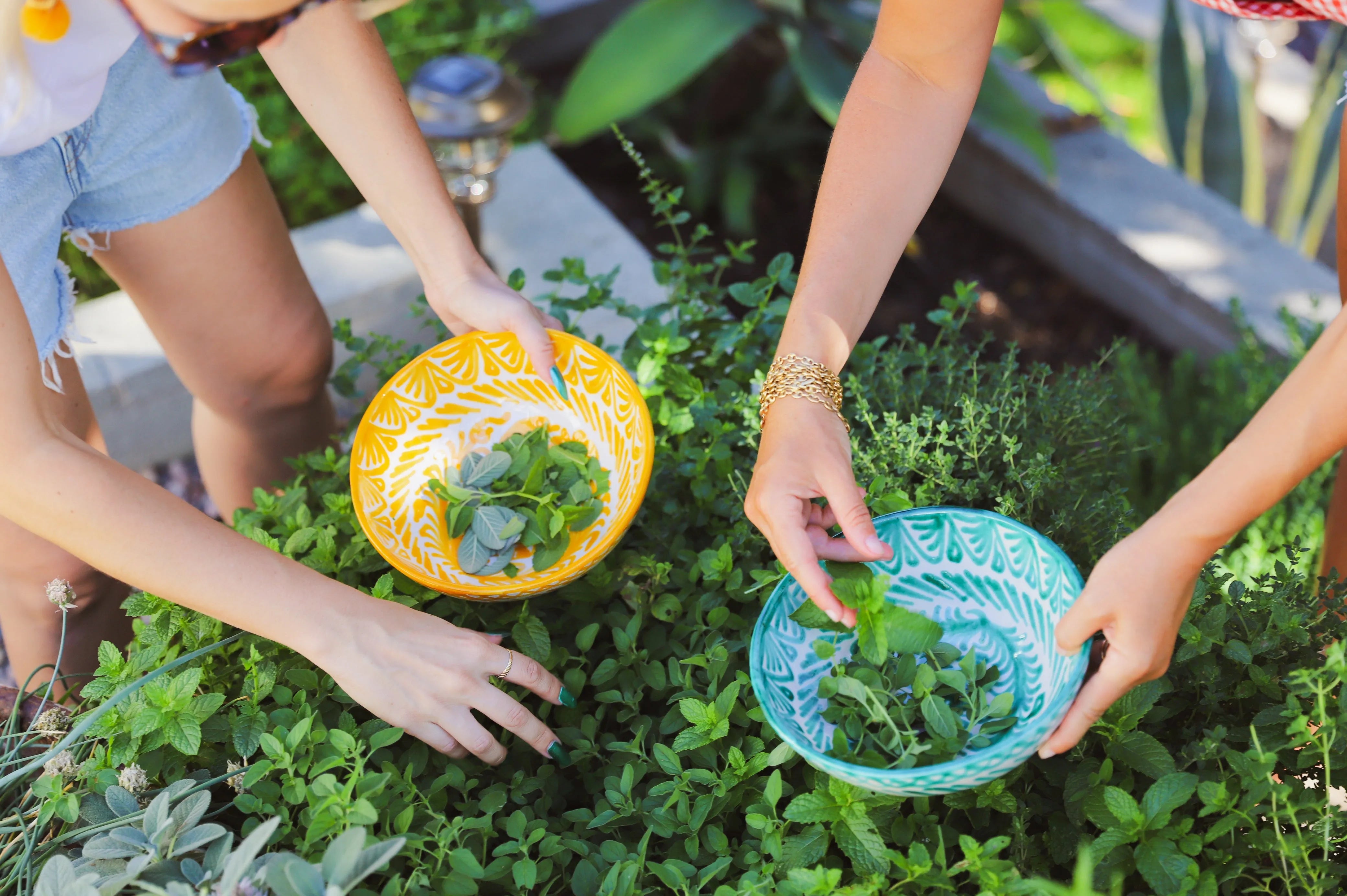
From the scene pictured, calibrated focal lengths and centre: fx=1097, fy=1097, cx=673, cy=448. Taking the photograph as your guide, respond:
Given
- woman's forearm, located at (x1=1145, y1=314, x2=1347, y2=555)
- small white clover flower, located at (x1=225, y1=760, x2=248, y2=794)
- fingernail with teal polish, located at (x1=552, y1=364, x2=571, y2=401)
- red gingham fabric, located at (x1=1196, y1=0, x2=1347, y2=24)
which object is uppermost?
red gingham fabric, located at (x1=1196, y1=0, x2=1347, y2=24)

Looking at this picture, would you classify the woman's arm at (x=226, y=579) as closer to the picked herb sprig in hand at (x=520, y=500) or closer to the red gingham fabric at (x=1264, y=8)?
the picked herb sprig in hand at (x=520, y=500)

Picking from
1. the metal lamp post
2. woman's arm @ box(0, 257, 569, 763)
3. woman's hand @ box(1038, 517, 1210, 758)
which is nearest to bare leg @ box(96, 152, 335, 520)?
woman's arm @ box(0, 257, 569, 763)

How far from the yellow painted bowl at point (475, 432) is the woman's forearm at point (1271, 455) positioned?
0.67 metres

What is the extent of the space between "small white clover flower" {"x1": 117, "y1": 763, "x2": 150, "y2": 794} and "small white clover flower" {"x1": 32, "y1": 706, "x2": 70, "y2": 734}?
0.18 metres

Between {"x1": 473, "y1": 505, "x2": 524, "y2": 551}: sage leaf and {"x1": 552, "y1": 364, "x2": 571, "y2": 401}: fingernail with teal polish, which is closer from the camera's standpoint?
{"x1": 473, "y1": 505, "x2": 524, "y2": 551}: sage leaf

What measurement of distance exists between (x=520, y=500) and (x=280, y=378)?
0.71m

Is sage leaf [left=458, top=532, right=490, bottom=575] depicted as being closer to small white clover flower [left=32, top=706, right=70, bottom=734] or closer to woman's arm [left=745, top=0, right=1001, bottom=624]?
woman's arm [left=745, top=0, right=1001, bottom=624]

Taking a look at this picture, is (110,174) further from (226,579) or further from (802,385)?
(802,385)

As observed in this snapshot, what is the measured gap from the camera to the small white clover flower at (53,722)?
1.35 m

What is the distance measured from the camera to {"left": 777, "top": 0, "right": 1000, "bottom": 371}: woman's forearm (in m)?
1.45

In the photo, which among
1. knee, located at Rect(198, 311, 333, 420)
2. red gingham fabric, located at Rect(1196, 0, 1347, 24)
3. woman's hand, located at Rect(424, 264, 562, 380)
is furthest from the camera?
knee, located at Rect(198, 311, 333, 420)

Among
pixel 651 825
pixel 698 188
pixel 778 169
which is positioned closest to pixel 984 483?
pixel 651 825

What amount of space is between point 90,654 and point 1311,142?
3248 mm

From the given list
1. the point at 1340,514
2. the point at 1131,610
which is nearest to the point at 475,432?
the point at 1131,610
